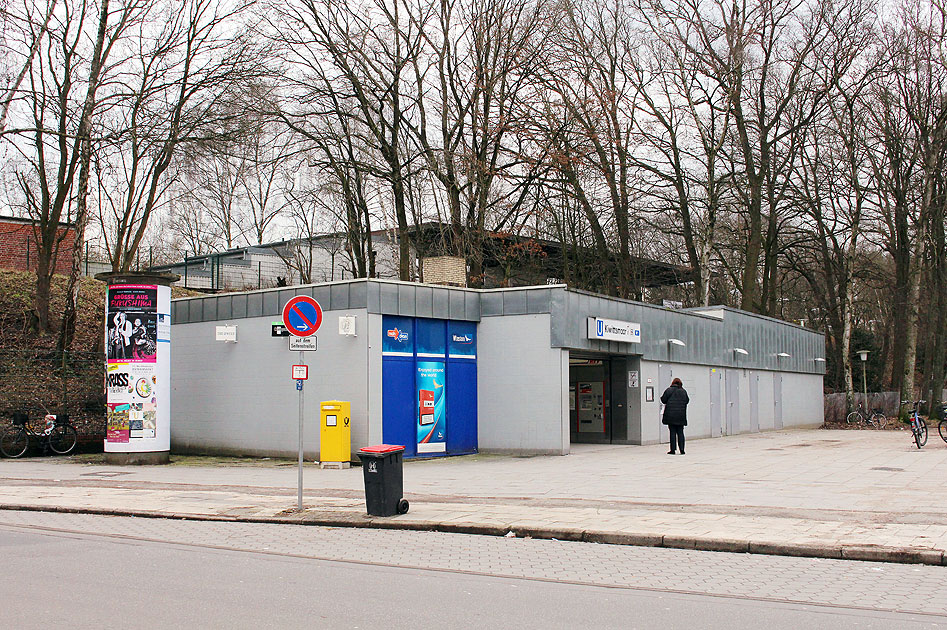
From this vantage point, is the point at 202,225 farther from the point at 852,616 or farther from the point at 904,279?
the point at 852,616

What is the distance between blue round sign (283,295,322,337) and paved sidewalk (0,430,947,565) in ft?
8.09

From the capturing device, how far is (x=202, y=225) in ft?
172

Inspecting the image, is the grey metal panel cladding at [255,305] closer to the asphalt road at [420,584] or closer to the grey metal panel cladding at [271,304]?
the grey metal panel cladding at [271,304]

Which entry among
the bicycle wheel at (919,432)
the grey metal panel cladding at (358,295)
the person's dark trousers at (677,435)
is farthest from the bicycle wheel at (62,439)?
the bicycle wheel at (919,432)

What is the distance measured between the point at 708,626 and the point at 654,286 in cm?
4038

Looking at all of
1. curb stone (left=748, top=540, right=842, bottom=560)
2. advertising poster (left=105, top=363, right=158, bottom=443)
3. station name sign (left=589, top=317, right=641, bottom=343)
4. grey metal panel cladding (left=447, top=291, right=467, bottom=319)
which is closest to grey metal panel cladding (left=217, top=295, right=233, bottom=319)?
advertising poster (left=105, top=363, right=158, bottom=443)

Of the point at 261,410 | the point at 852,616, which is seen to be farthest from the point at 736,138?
the point at 852,616

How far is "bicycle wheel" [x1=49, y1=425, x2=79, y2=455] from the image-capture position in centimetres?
2233

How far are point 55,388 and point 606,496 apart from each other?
1607cm

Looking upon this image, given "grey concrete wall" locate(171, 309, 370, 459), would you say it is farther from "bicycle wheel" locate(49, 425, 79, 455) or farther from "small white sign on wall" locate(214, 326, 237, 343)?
Result: "bicycle wheel" locate(49, 425, 79, 455)

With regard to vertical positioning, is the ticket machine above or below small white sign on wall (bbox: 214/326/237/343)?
below

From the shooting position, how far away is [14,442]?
2189 cm

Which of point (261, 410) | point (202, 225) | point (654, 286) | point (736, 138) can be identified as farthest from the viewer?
point (202, 225)

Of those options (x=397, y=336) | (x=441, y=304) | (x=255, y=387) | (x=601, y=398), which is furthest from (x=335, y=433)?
(x=601, y=398)
